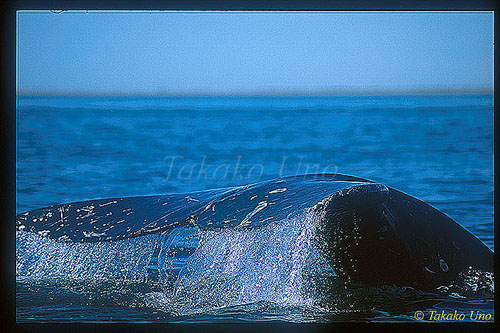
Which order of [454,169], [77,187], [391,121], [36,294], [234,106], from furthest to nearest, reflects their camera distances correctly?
[234,106]
[391,121]
[454,169]
[77,187]
[36,294]

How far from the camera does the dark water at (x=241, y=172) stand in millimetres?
3760

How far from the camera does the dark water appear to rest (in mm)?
3760

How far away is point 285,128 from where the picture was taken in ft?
57.2

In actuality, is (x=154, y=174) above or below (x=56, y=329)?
above

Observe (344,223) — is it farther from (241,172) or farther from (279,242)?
(241,172)

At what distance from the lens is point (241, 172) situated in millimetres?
12703

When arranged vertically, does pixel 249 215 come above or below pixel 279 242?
above

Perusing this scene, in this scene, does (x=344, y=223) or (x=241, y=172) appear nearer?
(x=344, y=223)

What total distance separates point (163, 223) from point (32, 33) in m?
7.27

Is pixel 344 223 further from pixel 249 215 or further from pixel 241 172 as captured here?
pixel 241 172

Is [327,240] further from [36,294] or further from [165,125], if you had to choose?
[165,125]

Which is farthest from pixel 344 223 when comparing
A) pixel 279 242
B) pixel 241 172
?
pixel 241 172

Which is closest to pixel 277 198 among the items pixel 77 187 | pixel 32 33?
pixel 77 187

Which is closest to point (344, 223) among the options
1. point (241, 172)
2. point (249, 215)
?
point (249, 215)
